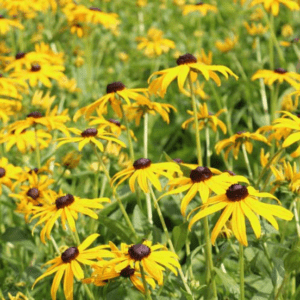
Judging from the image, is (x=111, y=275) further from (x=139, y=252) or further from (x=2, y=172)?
(x=2, y=172)

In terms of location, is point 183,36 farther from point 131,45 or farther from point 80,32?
point 80,32

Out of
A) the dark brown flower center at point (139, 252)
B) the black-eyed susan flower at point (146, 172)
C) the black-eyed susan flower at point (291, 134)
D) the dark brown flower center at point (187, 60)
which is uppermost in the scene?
the dark brown flower center at point (187, 60)

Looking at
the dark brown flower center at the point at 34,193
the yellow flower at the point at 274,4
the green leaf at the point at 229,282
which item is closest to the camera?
the green leaf at the point at 229,282

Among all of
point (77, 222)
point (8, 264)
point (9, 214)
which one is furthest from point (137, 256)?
point (9, 214)

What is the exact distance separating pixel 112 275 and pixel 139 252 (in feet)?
0.35

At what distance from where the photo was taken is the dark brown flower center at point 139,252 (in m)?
1.27

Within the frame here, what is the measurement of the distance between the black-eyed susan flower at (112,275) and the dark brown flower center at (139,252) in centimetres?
7

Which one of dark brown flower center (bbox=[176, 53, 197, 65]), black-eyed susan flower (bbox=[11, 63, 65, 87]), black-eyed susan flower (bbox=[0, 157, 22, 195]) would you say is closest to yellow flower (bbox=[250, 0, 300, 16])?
black-eyed susan flower (bbox=[11, 63, 65, 87])

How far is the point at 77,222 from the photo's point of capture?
7.20ft

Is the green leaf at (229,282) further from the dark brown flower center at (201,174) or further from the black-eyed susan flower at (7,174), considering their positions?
the black-eyed susan flower at (7,174)

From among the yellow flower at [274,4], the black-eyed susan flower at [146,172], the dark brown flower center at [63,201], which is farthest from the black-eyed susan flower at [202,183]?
the yellow flower at [274,4]

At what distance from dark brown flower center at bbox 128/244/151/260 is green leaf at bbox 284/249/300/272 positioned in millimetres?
357

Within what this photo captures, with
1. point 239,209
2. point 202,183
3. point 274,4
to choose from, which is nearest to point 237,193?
point 239,209

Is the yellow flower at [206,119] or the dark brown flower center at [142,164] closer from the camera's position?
the dark brown flower center at [142,164]
